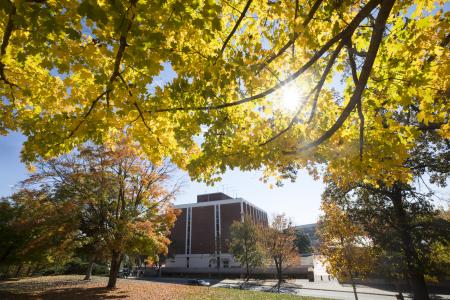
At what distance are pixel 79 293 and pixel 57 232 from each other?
3.79m

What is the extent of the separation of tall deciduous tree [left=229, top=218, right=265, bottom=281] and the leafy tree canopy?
124ft

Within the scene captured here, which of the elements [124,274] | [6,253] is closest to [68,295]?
[6,253]

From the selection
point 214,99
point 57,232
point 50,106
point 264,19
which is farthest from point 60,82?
point 57,232

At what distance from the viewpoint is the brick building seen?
55.6 metres

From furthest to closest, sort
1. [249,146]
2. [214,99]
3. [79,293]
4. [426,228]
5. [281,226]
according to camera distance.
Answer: [281,226] < [426,228] < [79,293] < [249,146] < [214,99]

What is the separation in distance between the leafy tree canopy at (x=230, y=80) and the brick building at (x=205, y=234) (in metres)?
51.4

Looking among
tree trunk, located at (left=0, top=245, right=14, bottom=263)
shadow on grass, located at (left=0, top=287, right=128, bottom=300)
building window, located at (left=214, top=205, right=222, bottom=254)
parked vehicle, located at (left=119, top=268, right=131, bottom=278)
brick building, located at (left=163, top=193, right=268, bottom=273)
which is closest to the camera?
shadow on grass, located at (left=0, top=287, right=128, bottom=300)

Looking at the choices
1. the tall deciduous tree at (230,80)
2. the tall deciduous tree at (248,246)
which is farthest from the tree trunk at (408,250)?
the tall deciduous tree at (248,246)

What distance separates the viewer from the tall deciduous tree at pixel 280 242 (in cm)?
3709

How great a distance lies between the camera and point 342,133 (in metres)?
5.85

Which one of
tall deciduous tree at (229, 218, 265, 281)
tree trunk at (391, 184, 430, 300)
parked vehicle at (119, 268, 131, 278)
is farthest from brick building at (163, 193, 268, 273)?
tree trunk at (391, 184, 430, 300)

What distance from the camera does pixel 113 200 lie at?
19219 mm

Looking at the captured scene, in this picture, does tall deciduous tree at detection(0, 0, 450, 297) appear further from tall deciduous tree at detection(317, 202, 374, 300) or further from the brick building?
the brick building

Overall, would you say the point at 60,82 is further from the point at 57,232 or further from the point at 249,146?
the point at 57,232
